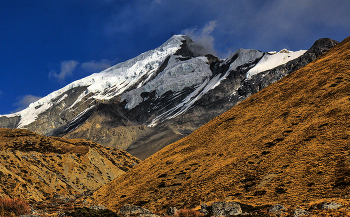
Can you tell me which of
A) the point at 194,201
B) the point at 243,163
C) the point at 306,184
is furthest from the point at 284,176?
the point at 194,201

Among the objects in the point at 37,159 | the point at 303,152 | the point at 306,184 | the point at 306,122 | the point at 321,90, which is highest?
the point at 37,159

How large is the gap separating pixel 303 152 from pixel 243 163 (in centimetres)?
528

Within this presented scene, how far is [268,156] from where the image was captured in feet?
83.7

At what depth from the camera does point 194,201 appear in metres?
24.2

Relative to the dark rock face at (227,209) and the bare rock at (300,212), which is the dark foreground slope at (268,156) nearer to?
the dark rock face at (227,209)

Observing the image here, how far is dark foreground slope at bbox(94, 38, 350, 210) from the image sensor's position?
20250mm

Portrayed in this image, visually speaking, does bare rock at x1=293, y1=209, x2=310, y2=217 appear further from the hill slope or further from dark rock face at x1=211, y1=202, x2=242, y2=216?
the hill slope

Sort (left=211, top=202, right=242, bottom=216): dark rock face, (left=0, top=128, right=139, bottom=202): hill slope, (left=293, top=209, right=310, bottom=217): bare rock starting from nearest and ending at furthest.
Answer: (left=293, top=209, right=310, bottom=217): bare rock
(left=211, top=202, right=242, bottom=216): dark rock face
(left=0, top=128, right=139, bottom=202): hill slope

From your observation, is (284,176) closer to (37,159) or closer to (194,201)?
(194,201)

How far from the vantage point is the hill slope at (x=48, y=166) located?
5445 cm

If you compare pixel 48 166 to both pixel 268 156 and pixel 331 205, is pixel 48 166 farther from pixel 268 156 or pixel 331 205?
pixel 331 205

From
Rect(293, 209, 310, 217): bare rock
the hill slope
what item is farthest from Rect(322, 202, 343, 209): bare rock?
the hill slope

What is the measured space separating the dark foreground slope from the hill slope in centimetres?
2543

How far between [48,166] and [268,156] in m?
58.1
